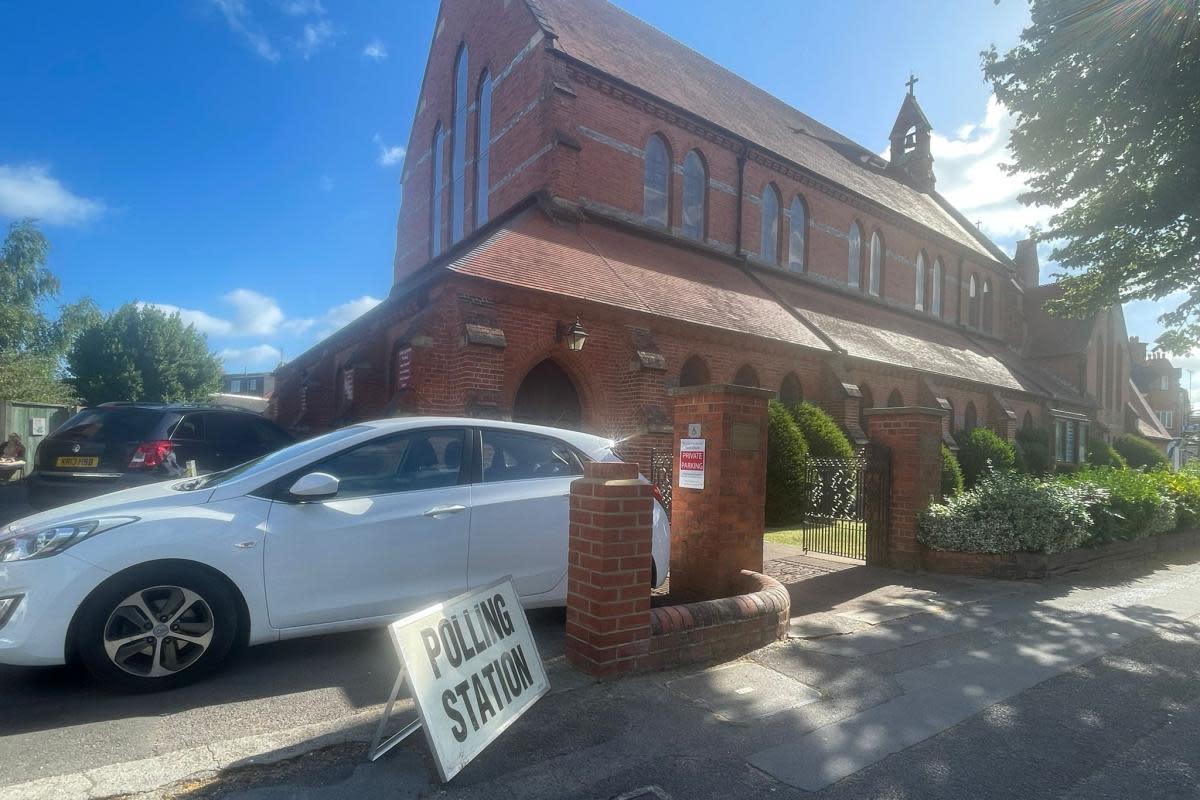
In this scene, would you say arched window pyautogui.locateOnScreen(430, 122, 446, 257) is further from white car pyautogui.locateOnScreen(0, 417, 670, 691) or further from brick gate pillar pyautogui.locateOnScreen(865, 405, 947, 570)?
white car pyautogui.locateOnScreen(0, 417, 670, 691)

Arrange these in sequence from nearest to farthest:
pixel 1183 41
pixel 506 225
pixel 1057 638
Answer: pixel 1057 638, pixel 1183 41, pixel 506 225

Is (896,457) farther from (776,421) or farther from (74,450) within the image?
(74,450)

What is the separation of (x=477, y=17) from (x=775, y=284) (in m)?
11.8

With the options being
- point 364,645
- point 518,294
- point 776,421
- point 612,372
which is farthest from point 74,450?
point 776,421

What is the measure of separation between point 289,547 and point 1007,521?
7245 mm

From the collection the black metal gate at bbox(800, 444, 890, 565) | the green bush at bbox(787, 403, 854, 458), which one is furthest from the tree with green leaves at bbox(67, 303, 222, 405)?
the black metal gate at bbox(800, 444, 890, 565)

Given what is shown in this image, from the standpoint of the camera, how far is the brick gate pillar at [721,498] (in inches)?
201

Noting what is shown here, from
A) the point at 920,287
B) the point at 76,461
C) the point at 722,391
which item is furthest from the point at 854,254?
the point at 76,461

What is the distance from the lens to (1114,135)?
12.0 meters

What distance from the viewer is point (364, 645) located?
435cm

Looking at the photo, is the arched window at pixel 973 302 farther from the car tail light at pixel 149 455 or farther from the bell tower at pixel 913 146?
the car tail light at pixel 149 455

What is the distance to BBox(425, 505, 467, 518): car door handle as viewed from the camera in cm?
414

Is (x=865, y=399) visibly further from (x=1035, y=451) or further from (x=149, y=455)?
(x=149, y=455)

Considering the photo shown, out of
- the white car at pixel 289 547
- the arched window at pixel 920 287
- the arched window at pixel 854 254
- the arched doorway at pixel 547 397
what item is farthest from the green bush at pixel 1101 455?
the white car at pixel 289 547
